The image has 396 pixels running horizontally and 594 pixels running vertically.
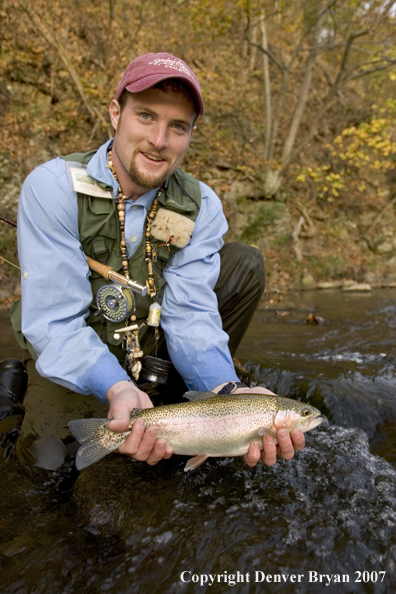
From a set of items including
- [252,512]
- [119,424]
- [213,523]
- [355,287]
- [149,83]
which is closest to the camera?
[119,424]

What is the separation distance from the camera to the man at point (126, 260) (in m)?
2.69

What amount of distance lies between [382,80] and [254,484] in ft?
58.7

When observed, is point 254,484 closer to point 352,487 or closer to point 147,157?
point 352,487

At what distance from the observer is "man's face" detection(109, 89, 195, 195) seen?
9.90ft

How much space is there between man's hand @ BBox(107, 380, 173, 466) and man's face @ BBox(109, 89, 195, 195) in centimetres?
157

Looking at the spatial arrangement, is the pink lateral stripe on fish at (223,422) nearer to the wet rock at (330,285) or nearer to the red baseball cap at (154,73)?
the red baseball cap at (154,73)

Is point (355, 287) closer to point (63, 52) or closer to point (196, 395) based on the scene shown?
Result: point (63, 52)

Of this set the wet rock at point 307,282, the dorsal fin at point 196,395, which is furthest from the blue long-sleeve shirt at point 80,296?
the wet rock at point 307,282

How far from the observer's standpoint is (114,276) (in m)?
3.17

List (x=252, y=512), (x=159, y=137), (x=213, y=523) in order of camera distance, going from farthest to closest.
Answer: (x=159, y=137) < (x=252, y=512) < (x=213, y=523)

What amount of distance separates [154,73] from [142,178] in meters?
0.69

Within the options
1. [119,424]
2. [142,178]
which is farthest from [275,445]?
[142,178]

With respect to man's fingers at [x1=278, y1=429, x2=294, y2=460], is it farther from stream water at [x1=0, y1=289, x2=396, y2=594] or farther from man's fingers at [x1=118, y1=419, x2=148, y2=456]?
man's fingers at [x1=118, y1=419, x2=148, y2=456]

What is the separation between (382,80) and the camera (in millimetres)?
16375
